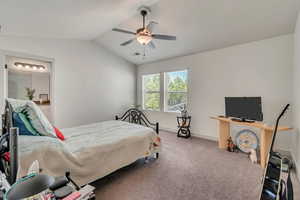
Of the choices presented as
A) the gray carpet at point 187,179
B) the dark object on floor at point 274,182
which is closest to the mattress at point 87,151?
the gray carpet at point 187,179

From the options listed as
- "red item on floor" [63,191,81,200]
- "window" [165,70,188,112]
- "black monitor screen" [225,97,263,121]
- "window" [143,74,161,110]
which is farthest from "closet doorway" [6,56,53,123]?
"black monitor screen" [225,97,263,121]

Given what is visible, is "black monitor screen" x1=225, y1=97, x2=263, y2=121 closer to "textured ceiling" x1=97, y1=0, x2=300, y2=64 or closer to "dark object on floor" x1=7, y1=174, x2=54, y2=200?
"textured ceiling" x1=97, y1=0, x2=300, y2=64

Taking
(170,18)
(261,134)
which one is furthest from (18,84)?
(261,134)

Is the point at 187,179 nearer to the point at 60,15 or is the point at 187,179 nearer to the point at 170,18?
the point at 170,18

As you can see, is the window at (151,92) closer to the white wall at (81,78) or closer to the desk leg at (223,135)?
the white wall at (81,78)

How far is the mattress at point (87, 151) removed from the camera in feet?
4.80

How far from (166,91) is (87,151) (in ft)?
12.4

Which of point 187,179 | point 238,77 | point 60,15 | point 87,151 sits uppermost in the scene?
point 60,15

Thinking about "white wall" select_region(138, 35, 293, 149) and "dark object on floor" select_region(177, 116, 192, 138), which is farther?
"dark object on floor" select_region(177, 116, 192, 138)

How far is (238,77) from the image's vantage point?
3.58 m

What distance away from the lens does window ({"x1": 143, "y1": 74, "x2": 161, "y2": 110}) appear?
5.44 metres

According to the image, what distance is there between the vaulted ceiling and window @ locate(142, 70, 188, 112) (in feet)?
4.51

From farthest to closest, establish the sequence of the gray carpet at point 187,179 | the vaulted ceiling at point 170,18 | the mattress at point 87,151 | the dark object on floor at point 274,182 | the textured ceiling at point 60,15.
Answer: the vaulted ceiling at point 170,18 → the textured ceiling at point 60,15 → the gray carpet at point 187,179 → the mattress at point 87,151 → the dark object on floor at point 274,182

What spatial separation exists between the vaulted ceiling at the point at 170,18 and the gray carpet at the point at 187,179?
2.66m
